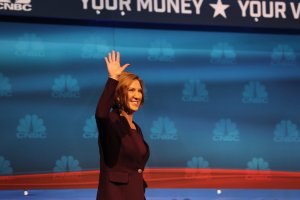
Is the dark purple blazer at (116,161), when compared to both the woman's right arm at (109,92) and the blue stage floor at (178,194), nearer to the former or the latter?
the woman's right arm at (109,92)

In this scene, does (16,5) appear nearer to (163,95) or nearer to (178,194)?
(163,95)

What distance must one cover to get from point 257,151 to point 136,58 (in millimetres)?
1428

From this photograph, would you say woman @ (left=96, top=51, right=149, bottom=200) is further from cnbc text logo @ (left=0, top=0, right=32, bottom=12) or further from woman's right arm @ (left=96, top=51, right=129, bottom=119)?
cnbc text logo @ (left=0, top=0, right=32, bottom=12)

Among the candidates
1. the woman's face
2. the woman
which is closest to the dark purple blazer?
the woman

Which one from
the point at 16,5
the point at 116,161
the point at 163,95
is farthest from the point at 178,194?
the point at 116,161

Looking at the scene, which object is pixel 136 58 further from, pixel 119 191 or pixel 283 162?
pixel 119 191

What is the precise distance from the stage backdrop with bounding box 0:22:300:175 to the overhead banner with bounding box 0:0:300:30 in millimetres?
165

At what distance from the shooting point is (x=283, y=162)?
5.70 meters

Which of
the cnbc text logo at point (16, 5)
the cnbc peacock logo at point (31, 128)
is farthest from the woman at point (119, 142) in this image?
the cnbc text logo at point (16, 5)

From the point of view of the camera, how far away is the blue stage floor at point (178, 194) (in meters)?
5.14

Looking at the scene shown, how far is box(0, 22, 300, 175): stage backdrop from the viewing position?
5.21m

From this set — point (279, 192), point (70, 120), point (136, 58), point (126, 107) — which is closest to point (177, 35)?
point (136, 58)

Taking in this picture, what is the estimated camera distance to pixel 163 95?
5.51 m

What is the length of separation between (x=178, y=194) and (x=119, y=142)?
7.95 ft
